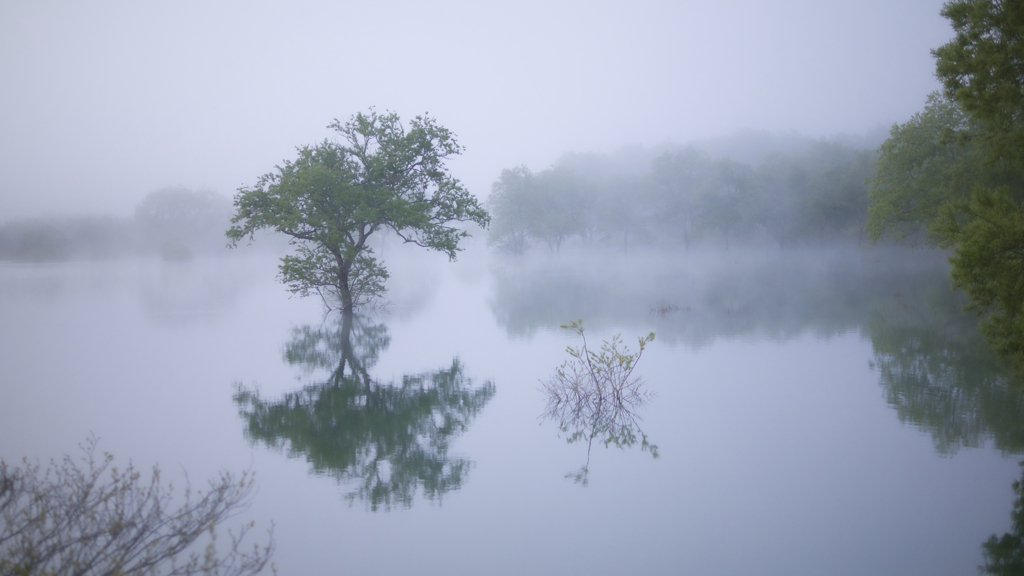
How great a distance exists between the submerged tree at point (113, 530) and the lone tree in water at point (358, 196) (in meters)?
14.6

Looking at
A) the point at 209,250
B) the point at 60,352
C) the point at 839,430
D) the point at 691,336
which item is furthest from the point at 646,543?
the point at 209,250

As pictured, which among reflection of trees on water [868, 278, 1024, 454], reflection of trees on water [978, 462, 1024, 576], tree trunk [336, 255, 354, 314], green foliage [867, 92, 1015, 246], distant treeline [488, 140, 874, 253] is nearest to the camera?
reflection of trees on water [978, 462, 1024, 576]

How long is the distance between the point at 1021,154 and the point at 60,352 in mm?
23185

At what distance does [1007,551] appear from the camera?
5.58 metres

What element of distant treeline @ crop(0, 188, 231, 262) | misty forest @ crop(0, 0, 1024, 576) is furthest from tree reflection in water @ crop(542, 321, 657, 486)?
distant treeline @ crop(0, 188, 231, 262)

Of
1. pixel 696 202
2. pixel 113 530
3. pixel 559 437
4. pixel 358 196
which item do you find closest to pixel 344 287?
pixel 358 196

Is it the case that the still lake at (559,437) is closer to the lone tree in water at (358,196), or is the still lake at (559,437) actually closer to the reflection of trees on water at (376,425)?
the reflection of trees on water at (376,425)

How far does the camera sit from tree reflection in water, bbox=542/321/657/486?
361 inches

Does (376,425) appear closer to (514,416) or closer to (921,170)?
(514,416)

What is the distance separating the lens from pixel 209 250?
10369 cm

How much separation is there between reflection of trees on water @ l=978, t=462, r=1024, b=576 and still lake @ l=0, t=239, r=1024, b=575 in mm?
105

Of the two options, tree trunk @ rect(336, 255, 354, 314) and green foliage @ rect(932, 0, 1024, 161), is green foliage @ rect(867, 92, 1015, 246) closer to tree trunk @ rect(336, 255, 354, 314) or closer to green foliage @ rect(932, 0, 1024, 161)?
green foliage @ rect(932, 0, 1024, 161)

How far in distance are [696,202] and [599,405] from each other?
204 ft

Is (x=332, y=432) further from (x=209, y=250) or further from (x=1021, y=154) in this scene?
(x=209, y=250)
